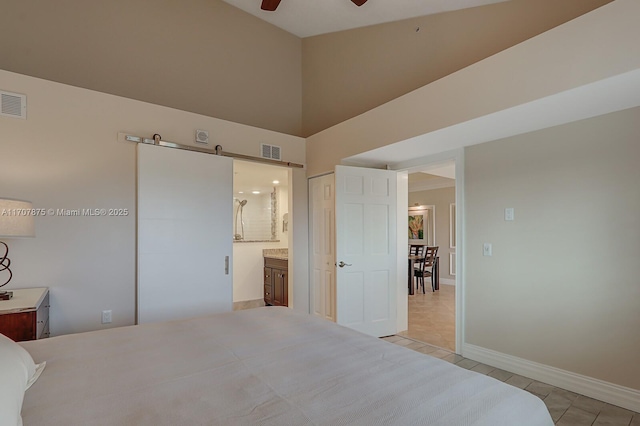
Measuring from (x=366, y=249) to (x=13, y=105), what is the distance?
3.44m

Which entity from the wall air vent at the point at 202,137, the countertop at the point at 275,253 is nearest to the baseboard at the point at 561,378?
the countertop at the point at 275,253

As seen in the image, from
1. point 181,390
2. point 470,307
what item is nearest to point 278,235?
point 470,307

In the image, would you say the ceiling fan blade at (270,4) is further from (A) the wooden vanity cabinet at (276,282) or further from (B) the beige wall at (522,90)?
(A) the wooden vanity cabinet at (276,282)

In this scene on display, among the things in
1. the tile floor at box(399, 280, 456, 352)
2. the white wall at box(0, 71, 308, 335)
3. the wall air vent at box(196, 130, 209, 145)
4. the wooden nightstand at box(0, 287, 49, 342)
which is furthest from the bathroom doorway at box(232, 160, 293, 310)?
the wooden nightstand at box(0, 287, 49, 342)

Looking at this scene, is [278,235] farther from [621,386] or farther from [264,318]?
[621,386]

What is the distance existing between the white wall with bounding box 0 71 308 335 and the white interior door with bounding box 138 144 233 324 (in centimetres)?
13

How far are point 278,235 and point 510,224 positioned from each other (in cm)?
410

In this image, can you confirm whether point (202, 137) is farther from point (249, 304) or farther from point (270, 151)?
point (249, 304)

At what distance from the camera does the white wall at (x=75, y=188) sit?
2.48 metres

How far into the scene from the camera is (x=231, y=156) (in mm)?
3574

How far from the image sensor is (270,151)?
3965 mm

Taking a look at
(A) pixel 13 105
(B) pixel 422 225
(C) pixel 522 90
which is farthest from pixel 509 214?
(B) pixel 422 225

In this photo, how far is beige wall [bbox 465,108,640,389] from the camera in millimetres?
2240

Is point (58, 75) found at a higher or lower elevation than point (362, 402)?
higher
